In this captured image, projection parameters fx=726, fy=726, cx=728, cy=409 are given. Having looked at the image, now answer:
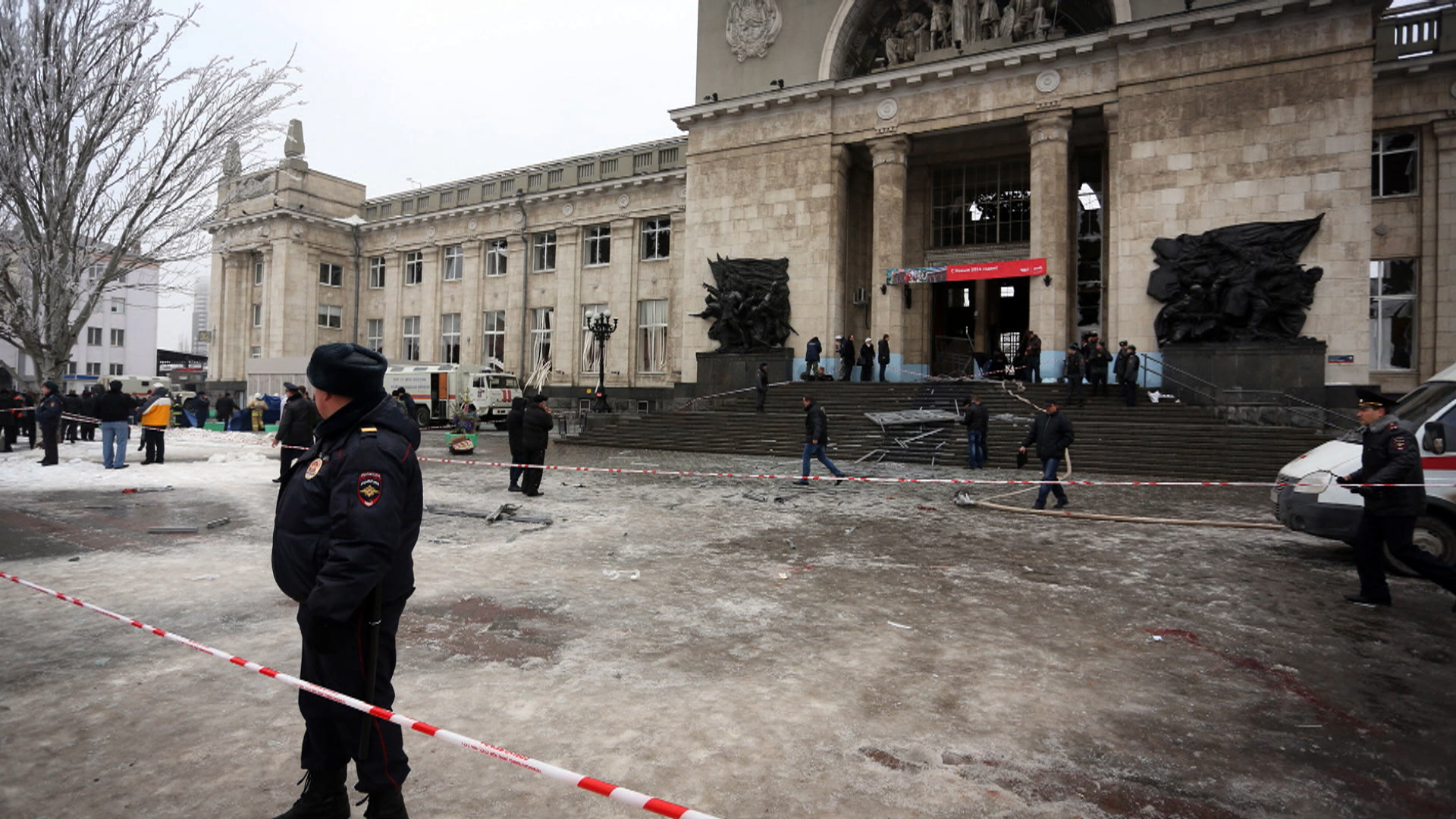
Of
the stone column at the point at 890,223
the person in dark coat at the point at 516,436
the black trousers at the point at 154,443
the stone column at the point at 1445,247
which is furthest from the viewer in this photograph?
the stone column at the point at 890,223

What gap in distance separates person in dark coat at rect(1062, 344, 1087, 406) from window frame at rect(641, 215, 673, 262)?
63.6 ft

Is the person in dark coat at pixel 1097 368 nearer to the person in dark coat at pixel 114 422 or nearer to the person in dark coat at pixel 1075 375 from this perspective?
the person in dark coat at pixel 1075 375

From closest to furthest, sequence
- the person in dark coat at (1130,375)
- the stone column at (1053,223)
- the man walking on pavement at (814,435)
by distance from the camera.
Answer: the man walking on pavement at (814,435) → the person in dark coat at (1130,375) → the stone column at (1053,223)

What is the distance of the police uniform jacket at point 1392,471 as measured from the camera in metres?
5.87

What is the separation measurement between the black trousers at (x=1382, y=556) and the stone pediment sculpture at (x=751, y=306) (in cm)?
2031

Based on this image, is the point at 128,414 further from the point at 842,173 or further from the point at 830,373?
the point at 842,173

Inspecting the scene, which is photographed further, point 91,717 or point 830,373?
point 830,373

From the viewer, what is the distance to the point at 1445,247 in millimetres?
21266

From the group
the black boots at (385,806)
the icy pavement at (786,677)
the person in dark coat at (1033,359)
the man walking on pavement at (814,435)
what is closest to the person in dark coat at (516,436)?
the icy pavement at (786,677)

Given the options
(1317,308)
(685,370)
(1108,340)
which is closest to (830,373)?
(685,370)

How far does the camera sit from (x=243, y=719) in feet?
11.9

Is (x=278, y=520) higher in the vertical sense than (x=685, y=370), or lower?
lower

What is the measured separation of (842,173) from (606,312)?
1359cm

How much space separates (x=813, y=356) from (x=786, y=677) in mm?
20302
